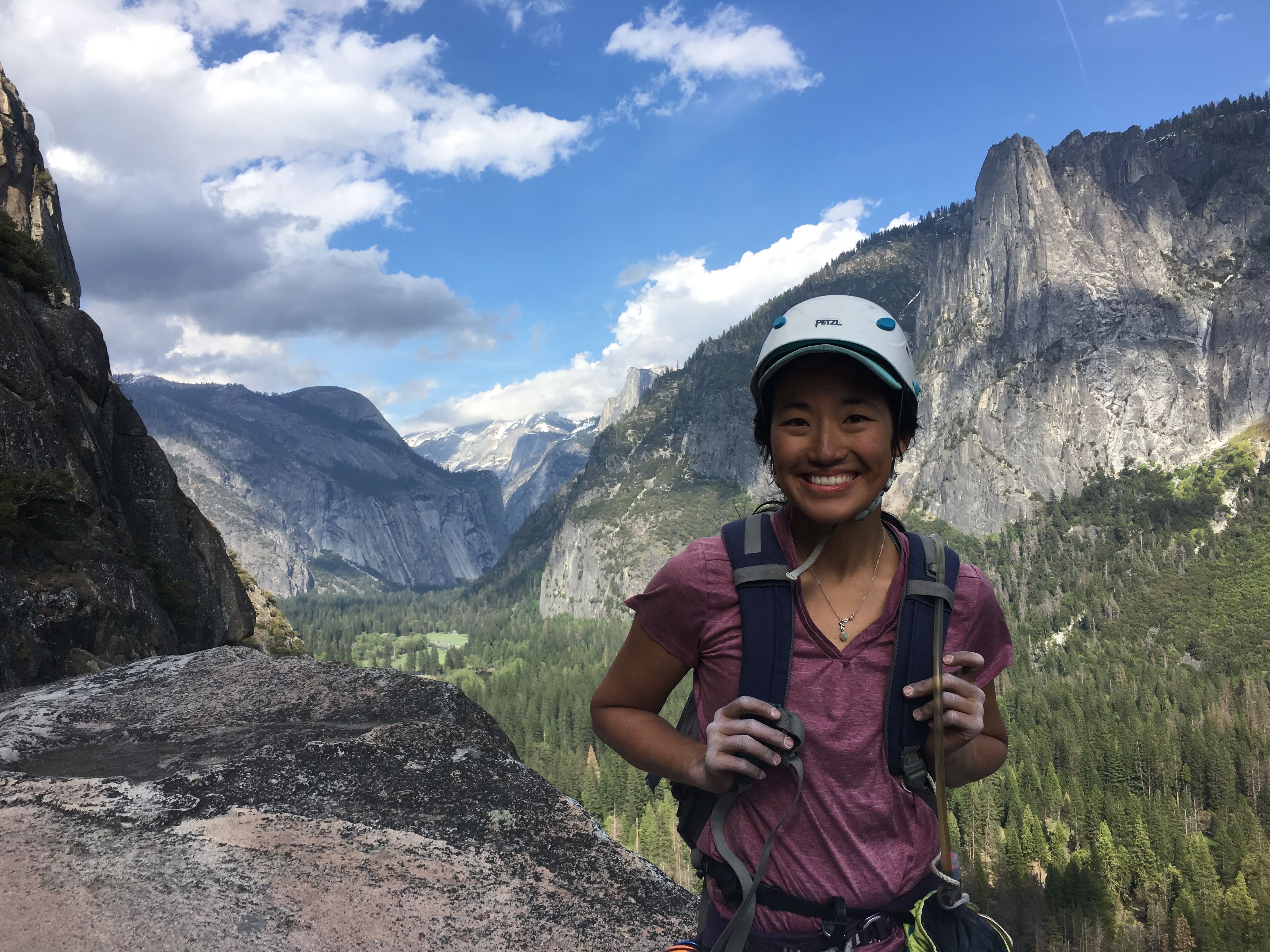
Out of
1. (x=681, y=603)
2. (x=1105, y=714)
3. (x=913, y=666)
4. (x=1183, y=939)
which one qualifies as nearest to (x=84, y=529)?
(x=681, y=603)

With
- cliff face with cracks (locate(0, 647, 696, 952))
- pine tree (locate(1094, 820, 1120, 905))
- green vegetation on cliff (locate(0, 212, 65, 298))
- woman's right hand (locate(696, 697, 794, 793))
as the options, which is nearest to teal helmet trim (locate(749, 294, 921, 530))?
woman's right hand (locate(696, 697, 794, 793))

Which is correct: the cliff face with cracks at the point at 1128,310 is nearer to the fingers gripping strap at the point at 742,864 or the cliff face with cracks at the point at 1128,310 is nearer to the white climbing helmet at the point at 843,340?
the white climbing helmet at the point at 843,340

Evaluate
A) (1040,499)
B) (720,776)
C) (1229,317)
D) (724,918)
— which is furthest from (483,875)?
(1229,317)

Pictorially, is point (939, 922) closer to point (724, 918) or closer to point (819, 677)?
point (724, 918)

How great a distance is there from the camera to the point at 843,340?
2.72 m

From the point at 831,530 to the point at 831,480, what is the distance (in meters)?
0.24

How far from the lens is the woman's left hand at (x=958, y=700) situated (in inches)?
106

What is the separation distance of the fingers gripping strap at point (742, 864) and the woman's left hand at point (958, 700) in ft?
1.65

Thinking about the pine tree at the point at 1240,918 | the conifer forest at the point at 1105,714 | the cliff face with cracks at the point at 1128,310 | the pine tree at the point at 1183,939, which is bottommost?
the pine tree at the point at 1183,939

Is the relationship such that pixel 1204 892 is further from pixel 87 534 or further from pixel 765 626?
pixel 87 534

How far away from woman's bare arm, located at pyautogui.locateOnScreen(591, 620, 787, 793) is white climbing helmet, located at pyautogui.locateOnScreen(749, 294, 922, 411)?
43.2 inches

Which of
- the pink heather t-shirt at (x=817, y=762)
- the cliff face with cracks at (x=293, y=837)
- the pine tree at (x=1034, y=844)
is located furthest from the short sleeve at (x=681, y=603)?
the pine tree at (x=1034, y=844)

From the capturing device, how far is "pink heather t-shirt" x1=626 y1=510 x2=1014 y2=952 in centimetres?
275

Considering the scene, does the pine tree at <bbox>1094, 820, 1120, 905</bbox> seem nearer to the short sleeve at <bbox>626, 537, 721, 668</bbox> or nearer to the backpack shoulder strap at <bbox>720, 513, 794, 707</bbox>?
the backpack shoulder strap at <bbox>720, 513, 794, 707</bbox>
